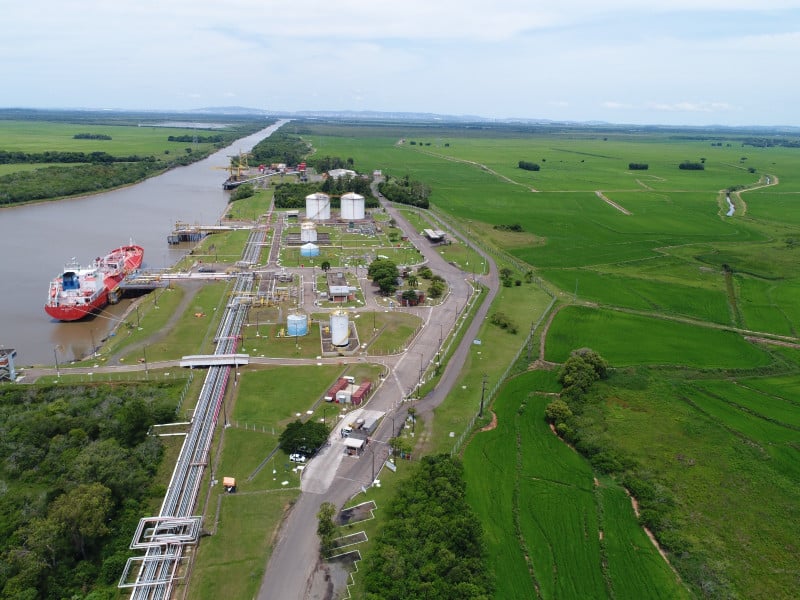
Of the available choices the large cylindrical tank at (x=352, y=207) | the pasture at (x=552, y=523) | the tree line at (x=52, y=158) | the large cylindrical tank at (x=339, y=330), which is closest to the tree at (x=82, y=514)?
the pasture at (x=552, y=523)

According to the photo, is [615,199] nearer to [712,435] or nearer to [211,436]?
[712,435]

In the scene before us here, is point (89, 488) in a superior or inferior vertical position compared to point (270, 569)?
superior

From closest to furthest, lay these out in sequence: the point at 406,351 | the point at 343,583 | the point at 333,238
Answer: the point at 343,583
the point at 406,351
the point at 333,238

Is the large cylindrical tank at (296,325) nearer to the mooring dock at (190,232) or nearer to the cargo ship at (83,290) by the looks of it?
the cargo ship at (83,290)

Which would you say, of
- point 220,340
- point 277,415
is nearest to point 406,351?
point 277,415

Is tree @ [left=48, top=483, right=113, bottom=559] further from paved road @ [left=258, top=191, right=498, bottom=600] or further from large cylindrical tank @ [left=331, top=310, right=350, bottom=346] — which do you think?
large cylindrical tank @ [left=331, top=310, right=350, bottom=346]

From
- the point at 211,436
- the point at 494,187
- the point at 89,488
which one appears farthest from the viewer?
the point at 494,187

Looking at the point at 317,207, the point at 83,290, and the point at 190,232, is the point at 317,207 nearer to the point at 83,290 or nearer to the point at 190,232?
the point at 190,232
